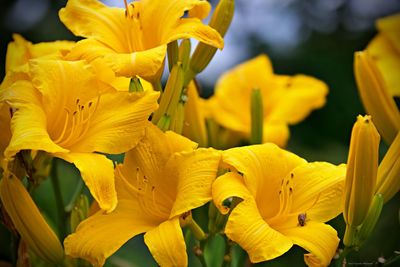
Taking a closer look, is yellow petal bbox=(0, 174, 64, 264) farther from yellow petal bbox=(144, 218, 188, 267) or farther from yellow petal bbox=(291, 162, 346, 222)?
yellow petal bbox=(291, 162, 346, 222)

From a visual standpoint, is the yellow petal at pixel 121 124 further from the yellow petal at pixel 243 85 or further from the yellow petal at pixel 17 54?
the yellow petal at pixel 243 85

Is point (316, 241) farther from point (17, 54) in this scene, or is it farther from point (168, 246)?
point (17, 54)

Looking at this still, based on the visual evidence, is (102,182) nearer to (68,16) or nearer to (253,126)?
(68,16)

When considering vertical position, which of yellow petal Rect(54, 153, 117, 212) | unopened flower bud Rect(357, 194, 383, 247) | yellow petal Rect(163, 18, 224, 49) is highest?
yellow petal Rect(163, 18, 224, 49)

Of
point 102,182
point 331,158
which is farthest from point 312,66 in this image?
point 102,182

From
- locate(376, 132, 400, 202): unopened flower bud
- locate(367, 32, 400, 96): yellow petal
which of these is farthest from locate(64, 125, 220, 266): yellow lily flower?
locate(367, 32, 400, 96): yellow petal

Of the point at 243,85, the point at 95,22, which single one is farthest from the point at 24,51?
the point at 243,85
